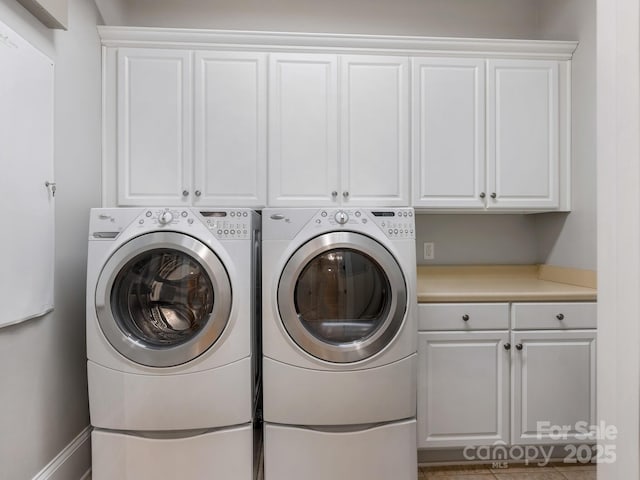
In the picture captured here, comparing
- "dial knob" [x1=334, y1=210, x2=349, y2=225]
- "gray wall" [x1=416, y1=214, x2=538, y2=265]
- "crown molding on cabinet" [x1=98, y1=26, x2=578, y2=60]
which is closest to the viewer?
"dial knob" [x1=334, y1=210, x2=349, y2=225]

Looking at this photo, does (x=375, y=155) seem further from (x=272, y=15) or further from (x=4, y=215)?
(x=4, y=215)

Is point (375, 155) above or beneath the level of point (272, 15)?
beneath

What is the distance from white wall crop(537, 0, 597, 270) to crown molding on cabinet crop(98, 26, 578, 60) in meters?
0.13

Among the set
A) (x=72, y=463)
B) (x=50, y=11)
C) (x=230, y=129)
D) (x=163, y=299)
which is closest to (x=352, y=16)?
(x=230, y=129)

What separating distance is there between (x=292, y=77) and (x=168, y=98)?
2.29 ft

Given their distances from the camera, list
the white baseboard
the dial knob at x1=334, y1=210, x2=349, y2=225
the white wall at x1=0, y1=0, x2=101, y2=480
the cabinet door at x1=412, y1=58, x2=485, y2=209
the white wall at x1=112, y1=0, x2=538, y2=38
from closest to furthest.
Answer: the white wall at x1=0, y1=0, x2=101, y2=480, the white baseboard, the dial knob at x1=334, y1=210, x2=349, y2=225, the cabinet door at x1=412, y1=58, x2=485, y2=209, the white wall at x1=112, y1=0, x2=538, y2=38

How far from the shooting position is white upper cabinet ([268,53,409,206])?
2189mm

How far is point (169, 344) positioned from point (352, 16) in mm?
2295

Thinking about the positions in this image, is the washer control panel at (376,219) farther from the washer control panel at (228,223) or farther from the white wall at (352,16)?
the white wall at (352,16)

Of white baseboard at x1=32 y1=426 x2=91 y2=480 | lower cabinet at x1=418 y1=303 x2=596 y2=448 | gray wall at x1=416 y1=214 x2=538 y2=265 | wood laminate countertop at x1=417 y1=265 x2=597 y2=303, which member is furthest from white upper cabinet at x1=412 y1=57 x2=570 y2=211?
white baseboard at x1=32 y1=426 x2=91 y2=480

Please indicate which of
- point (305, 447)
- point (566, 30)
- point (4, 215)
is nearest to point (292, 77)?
point (4, 215)

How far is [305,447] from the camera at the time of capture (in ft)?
5.57

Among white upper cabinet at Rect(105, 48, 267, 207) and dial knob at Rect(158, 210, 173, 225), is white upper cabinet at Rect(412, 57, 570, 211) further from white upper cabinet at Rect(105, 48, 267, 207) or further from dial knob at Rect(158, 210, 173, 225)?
dial knob at Rect(158, 210, 173, 225)

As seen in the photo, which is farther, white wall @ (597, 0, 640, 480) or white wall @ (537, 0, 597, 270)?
white wall @ (537, 0, 597, 270)
